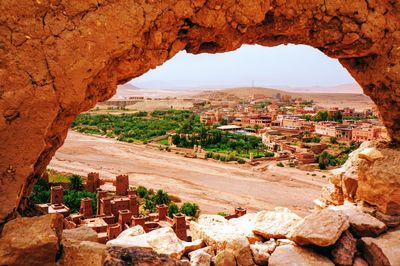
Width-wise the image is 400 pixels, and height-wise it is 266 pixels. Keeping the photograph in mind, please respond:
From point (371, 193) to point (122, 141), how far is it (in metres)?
47.6

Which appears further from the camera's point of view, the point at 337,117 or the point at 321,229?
the point at 337,117

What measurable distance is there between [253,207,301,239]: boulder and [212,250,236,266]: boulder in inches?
36.2

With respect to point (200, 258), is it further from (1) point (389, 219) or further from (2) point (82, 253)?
(1) point (389, 219)

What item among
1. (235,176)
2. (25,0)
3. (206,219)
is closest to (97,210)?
(206,219)

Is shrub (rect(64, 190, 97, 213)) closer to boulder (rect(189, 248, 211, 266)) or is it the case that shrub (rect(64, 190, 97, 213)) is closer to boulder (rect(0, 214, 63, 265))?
boulder (rect(189, 248, 211, 266))

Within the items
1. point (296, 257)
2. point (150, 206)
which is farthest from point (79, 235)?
point (150, 206)

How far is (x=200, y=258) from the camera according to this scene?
14.1 ft

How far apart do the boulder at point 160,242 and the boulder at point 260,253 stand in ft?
2.85

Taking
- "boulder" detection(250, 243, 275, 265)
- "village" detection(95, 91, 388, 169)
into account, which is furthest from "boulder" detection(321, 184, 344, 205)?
"village" detection(95, 91, 388, 169)

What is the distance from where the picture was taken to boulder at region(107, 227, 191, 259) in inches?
167

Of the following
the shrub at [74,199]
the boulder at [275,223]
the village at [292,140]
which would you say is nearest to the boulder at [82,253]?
the boulder at [275,223]

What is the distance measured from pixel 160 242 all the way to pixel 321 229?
76.7 inches

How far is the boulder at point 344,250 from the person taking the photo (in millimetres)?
4203

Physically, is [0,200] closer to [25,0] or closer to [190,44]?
[25,0]
